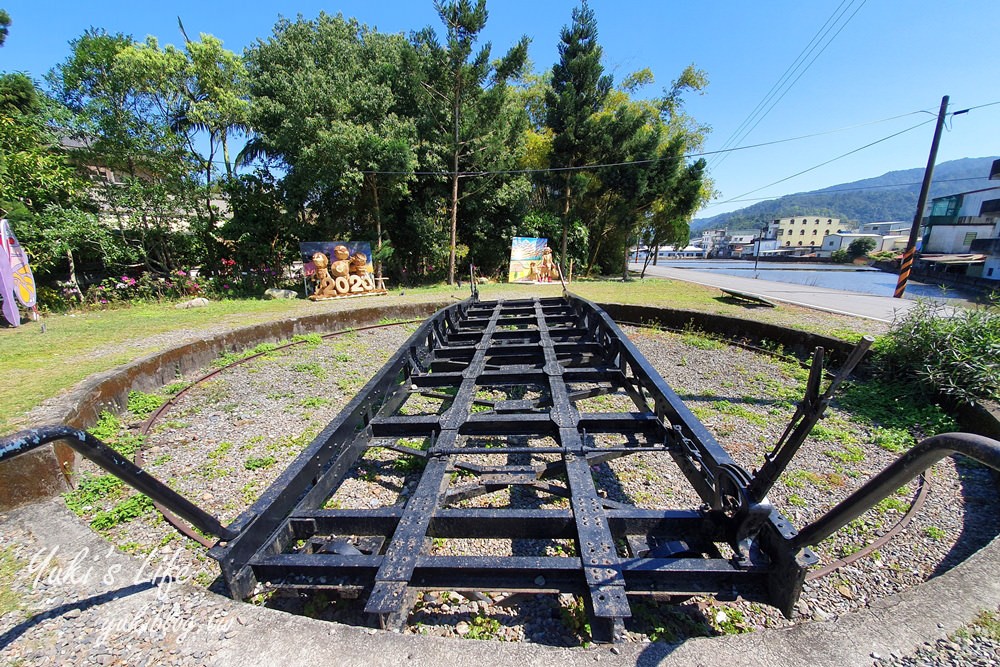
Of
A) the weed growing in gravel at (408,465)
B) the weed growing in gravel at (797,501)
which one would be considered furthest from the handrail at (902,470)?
the weed growing in gravel at (408,465)

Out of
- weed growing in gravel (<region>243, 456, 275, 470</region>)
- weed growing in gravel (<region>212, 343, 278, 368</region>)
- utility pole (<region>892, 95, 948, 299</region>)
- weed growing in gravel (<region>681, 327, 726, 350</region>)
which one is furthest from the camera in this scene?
utility pole (<region>892, 95, 948, 299</region>)

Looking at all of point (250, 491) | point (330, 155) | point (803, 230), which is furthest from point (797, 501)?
point (803, 230)

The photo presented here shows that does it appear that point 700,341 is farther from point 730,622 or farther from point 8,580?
point 8,580

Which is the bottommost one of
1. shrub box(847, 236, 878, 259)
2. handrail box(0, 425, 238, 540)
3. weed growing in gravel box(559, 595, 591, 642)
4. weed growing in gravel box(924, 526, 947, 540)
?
weed growing in gravel box(559, 595, 591, 642)

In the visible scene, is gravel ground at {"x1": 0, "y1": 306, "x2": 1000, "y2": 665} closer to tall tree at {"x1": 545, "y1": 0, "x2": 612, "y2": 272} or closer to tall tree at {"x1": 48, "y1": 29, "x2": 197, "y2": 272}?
tall tree at {"x1": 48, "y1": 29, "x2": 197, "y2": 272}

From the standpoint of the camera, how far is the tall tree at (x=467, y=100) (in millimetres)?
12273

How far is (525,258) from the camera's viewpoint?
50.5ft

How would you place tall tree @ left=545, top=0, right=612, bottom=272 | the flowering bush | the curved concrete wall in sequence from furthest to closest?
tall tree @ left=545, top=0, right=612, bottom=272, the flowering bush, the curved concrete wall

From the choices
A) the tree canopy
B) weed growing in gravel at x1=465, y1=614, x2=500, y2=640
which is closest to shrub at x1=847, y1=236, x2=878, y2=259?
the tree canopy

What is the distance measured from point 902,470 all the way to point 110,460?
2085 millimetres

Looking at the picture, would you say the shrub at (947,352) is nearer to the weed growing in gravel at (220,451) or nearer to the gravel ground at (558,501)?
the gravel ground at (558,501)

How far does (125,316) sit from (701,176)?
62.8 ft

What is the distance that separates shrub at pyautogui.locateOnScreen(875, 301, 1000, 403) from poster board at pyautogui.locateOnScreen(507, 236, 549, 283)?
12.0 metres

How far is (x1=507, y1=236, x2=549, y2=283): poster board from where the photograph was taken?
1528 cm
